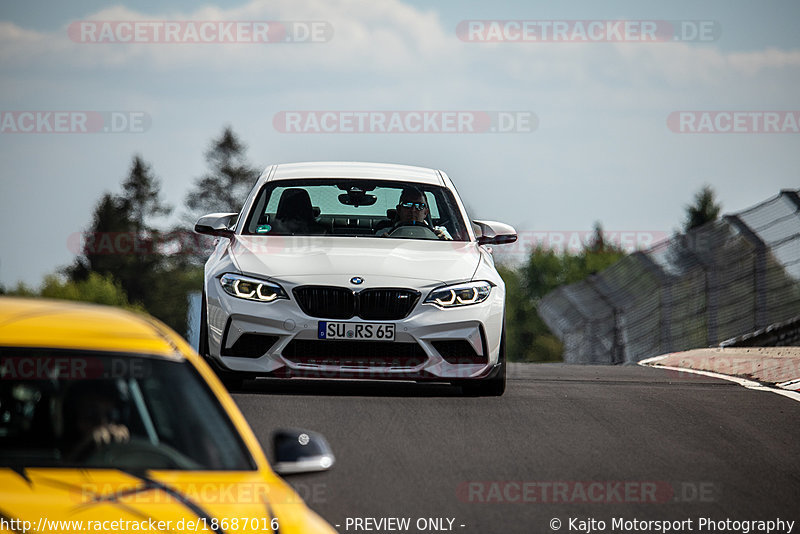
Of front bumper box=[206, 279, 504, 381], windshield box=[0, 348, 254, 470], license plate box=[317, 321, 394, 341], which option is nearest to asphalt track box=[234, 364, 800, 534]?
front bumper box=[206, 279, 504, 381]

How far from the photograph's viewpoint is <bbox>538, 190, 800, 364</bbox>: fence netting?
19.2 meters

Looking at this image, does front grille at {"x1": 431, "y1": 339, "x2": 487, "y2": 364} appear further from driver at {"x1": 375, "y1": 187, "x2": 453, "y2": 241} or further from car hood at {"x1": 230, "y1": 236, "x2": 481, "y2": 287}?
driver at {"x1": 375, "y1": 187, "x2": 453, "y2": 241}

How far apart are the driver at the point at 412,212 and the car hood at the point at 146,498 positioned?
7344 millimetres

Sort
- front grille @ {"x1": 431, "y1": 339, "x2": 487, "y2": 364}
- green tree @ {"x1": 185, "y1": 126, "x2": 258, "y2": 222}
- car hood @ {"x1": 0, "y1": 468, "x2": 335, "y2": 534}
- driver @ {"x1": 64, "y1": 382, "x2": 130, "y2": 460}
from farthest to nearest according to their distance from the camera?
green tree @ {"x1": 185, "y1": 126, "x2": 258, "y2": 222}, front grille @ {"x1": 431, "y1": 339, "x2": 487, "y2": 364}, driver @ {"x1": 64, "y1": 382, "x2": 130, "y2": 460}, car hood @ {"x1": 0, "y1": 468, "x2": 335, "y2": 534}

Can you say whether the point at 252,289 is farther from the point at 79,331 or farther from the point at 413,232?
the point at 79,331

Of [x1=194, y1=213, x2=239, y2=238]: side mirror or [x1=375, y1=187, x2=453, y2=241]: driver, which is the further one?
[x1=375, y1=187, x2=453, y2=241]: driver

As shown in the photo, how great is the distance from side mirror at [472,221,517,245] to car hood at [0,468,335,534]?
7294 millimetres

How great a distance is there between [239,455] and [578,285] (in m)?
23.5

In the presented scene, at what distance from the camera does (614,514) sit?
22.1 feet

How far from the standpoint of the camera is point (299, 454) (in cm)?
436

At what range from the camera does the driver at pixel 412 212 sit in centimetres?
1152

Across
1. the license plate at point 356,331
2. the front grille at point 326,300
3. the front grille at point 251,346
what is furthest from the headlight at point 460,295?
the front grille at point 251,346

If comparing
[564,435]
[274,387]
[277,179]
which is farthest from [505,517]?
[277,179]

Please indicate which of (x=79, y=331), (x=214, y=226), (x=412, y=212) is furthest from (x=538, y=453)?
(x=79, y=331)
